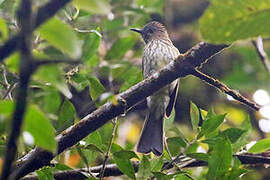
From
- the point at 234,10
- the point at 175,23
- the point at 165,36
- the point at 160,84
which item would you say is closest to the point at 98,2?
the point at 234,10

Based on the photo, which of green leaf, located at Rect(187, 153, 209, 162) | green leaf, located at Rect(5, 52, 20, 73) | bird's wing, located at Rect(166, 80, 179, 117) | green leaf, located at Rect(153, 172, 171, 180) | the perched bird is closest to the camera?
green leaf, located at Rect(5, 52, 20, 73)

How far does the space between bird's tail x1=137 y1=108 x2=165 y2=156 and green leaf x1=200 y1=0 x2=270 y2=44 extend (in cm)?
164

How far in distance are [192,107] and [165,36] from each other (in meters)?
1.87

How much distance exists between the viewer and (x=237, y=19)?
0.85 m

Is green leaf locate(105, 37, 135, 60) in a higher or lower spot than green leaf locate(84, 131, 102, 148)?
higher

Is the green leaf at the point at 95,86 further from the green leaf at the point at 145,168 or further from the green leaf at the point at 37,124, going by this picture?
the green leaf at the point at 37,124

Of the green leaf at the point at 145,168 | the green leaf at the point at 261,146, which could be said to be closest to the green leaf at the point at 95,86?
the green leaf at the point at 145,168

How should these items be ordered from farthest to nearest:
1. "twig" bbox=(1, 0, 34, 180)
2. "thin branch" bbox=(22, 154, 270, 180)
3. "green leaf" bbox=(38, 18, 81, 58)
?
"thin branch" bbox=(22, 154, 270, 180) < "green leaf" bbox=(38, 18, 81, 58) < "twig" bbox=(1, 0, 34, 180)

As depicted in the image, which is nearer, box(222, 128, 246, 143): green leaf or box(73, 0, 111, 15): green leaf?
box(73, 0, 111, 15): green leaf

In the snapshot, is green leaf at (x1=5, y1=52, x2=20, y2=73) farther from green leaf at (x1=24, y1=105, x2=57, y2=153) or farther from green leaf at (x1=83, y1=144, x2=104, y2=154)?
green leaf at (x1=83, y1=144, x2=104, y2=154)

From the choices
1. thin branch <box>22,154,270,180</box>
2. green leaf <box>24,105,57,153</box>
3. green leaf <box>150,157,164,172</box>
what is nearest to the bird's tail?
thin branch <box>22,154,270,180</box>

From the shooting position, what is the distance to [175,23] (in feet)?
17.2

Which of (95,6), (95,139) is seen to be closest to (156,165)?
(95,139)

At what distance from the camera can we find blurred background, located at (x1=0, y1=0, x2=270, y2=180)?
2.00 meters
